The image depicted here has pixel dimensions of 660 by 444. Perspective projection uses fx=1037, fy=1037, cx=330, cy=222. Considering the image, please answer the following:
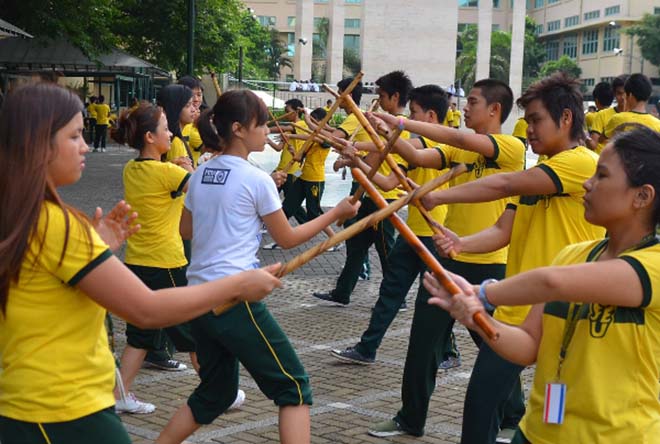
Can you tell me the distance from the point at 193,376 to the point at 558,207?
3.38 metres

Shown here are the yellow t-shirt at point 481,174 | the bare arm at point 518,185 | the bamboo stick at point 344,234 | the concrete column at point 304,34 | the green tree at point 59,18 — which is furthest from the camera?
the concrete column at point 304,34

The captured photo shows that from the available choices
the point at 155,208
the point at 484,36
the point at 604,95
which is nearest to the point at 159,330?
the point at 155,208

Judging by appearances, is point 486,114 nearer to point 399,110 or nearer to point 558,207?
point 558,207

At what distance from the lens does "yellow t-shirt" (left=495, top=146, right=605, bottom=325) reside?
15.7ft

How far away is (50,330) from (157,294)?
1.07ft

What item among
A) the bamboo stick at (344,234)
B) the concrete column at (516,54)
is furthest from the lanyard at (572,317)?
the concrete column at (516,54)

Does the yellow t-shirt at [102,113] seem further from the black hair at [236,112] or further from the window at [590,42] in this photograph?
the window at [590,42]

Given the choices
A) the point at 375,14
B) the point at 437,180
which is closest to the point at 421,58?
the point at 375,14

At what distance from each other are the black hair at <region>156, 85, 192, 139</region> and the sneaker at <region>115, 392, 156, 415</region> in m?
2.20

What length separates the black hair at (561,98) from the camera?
16.2 ft

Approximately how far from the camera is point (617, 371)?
313 cm

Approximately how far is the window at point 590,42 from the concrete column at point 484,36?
30083 mm

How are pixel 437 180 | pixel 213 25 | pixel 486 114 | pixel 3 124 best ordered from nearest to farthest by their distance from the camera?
pixel 3 124, pixel 437 180, pixel 486 114, pixel 213 25

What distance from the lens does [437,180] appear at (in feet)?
11.6
